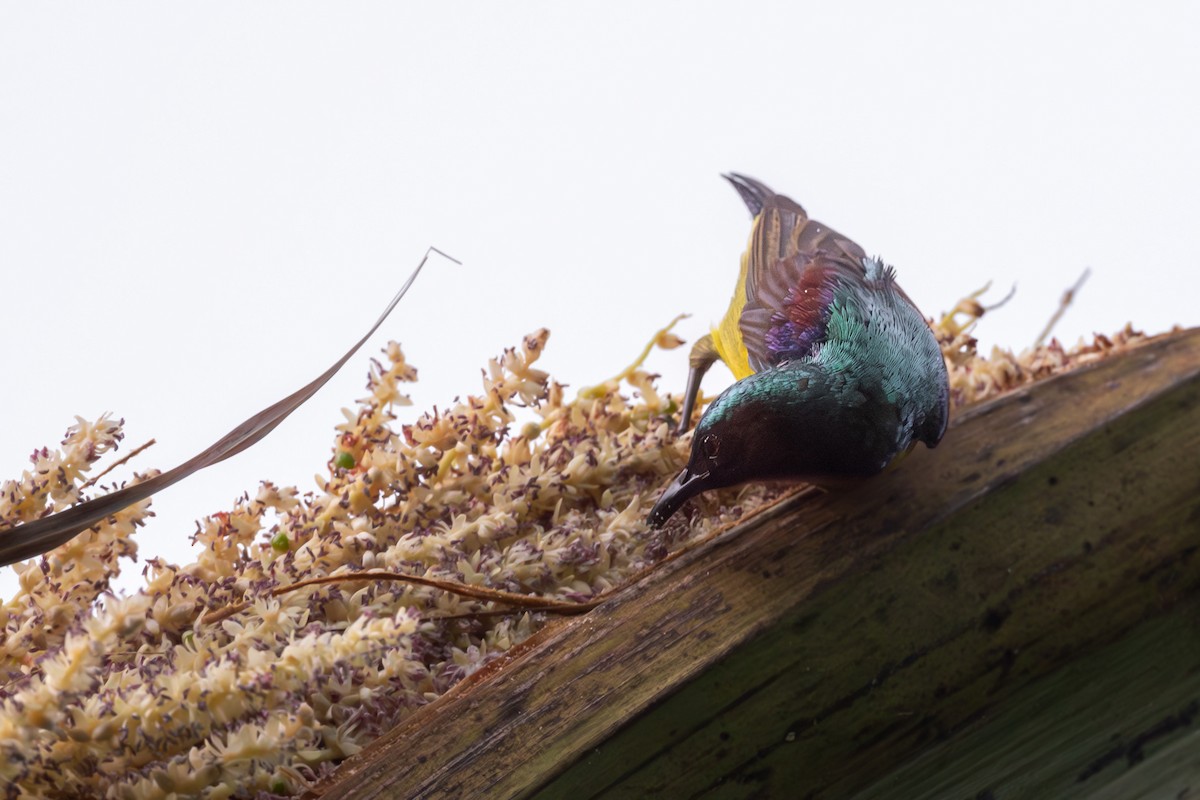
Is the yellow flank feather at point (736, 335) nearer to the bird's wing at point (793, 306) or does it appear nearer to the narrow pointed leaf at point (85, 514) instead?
the bird's wing at point (793, 306)

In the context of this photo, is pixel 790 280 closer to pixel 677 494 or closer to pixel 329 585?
pixel 677 494

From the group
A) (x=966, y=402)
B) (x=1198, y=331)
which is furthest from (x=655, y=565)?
(x=1198, y=331)

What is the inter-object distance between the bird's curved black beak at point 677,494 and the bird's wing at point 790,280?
0.44 ft

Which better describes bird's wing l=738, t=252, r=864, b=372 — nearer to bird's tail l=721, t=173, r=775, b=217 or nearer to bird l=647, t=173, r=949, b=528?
bird l=647, t=173, r=949, b=528

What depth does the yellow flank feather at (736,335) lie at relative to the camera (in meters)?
0.89

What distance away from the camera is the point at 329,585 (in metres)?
0.71

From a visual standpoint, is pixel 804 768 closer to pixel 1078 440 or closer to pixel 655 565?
pixel 655 565

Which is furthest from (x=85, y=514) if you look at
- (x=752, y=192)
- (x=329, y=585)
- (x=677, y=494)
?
(x=752, y=192)

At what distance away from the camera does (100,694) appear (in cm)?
59

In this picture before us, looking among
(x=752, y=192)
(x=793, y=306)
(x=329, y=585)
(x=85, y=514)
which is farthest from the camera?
(x=752, y=192)

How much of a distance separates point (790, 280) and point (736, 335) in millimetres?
70

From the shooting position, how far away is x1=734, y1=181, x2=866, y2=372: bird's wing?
809 millimetres

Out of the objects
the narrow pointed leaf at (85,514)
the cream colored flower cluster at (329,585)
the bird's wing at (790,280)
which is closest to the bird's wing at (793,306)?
the bird's wing at (790,280)

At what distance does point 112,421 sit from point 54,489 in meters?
0.06
